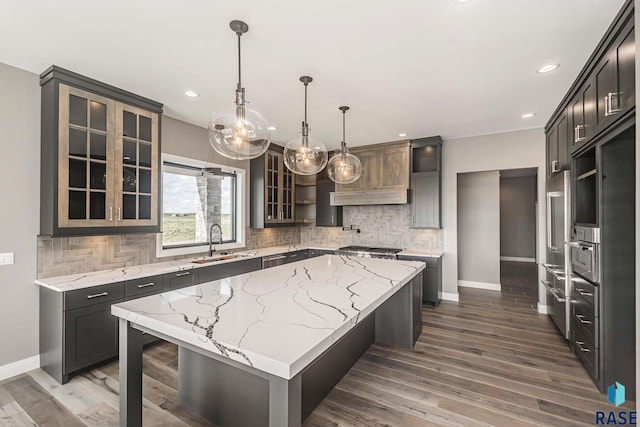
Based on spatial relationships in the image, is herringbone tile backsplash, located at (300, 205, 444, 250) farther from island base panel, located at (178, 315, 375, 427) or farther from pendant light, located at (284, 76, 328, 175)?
island base panel, located at (178, 315, 375, 427)

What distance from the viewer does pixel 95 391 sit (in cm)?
241

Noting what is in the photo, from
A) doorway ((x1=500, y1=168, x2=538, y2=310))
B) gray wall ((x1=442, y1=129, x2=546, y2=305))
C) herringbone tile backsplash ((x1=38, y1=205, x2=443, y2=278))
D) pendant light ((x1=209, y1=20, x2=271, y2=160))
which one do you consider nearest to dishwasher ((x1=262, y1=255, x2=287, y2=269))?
herringbone tile backsplash ((x1=38, y1=205, x2=443, y2=278))

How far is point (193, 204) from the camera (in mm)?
4340

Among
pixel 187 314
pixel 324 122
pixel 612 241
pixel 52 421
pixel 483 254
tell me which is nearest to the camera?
pixel 187 314

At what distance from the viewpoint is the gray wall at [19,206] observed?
8.51 feet

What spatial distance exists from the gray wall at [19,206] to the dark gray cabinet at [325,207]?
4045 mm

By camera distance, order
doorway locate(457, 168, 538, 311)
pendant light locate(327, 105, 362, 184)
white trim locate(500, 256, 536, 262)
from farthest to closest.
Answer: white trim locate(500, 256, 536, 262)
doorway locate(457, 168, 538, 311)
pendant light locate(327, 105, 362, 184)

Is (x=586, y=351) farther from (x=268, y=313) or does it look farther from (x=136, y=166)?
(x=136, y=166)

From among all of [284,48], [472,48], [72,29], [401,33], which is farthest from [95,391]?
[472,48]

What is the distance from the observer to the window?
158 inches

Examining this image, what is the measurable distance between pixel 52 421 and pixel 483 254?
6280 millimetres

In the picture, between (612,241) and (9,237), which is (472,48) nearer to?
(612,241)

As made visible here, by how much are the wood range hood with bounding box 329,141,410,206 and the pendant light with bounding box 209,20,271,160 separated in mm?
3419

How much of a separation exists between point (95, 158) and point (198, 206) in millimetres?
1594
